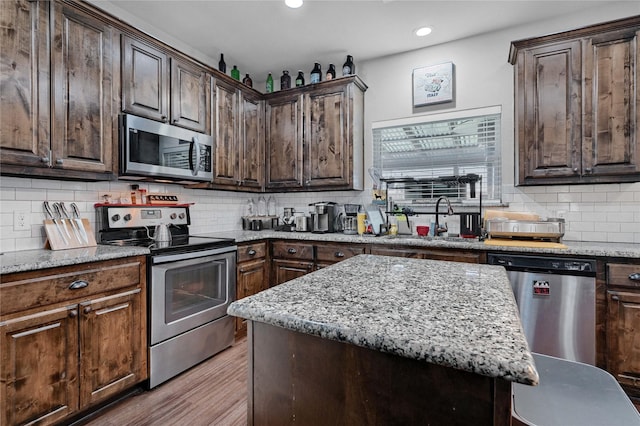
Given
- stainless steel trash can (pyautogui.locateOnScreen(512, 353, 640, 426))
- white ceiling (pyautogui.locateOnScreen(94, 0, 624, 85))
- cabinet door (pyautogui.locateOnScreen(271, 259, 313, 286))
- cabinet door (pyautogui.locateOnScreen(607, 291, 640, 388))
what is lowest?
cabinet door (pyautogui.locateOnScreen(607, 291, 640, 388))

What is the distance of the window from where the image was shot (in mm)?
3025

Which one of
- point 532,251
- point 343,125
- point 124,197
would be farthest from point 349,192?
point 124,197

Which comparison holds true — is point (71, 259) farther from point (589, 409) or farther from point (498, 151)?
point (498, 151)

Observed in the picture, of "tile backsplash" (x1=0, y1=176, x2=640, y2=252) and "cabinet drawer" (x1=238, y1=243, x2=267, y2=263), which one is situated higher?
"tile backsplash" (x1=0, y1=176, x2=640, y2=252)

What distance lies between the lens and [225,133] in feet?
10.5

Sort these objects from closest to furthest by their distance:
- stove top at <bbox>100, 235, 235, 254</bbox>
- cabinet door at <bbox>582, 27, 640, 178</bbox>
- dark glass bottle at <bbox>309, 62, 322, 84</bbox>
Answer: stove top at <bbox>100, 235, 235, 254</bbox> → cabinet door at <bbox>582, 27, 640, 178</bbox> → dark glass bottle at <bbox>309, 62, 322, 84</bbox>

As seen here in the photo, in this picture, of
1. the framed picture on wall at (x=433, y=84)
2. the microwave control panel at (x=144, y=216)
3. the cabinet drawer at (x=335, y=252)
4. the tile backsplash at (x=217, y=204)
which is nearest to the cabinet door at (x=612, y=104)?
the tile backsplash at (x=217, y=204)

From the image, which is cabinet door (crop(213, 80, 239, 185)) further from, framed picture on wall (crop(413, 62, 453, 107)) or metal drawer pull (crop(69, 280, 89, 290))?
framed picture on wall (crop(413, 62, 453, 107))

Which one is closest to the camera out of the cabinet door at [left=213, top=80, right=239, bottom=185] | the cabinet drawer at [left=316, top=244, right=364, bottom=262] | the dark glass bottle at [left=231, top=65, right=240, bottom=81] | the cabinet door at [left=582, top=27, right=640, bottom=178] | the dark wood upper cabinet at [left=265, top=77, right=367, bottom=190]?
the cabinet door at [left=582, top=27, right=640, bottom=178]

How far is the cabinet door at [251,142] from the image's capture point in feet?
11.3

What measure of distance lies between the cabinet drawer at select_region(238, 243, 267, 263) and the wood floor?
90cm

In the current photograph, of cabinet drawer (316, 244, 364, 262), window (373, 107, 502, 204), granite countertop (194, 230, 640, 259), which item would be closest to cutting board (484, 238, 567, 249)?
granite countertop (194, 230, 640, 259)

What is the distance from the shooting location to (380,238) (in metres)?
2.80

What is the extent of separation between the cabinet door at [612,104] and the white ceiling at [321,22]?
56cm
